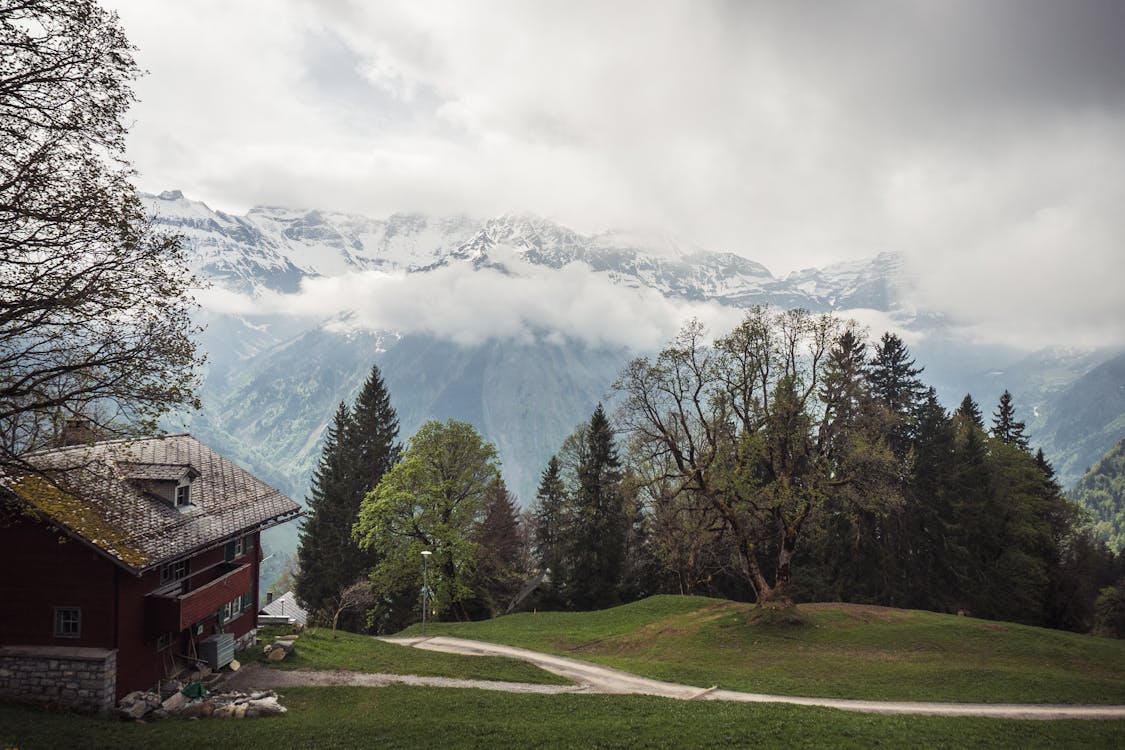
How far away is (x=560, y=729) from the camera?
18.4 meters

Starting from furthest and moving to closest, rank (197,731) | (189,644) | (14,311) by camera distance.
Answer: (189,644), (197,731), (14,311)

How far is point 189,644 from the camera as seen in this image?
86.8 feet

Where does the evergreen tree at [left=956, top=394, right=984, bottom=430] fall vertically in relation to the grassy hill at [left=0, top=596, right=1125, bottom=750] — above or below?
above

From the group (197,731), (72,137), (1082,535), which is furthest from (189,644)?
(1082,535)

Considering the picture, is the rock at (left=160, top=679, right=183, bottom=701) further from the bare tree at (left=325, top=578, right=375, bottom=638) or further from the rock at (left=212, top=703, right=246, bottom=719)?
the bare tree at (left=325, top=578, right=375, bottom=638)

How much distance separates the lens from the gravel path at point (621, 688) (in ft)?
69.4

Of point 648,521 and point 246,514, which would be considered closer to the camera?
point 246,514

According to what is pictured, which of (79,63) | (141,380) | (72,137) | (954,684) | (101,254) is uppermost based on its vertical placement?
(79,63)

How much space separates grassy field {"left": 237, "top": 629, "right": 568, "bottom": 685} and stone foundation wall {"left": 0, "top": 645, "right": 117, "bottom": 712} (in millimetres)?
7646

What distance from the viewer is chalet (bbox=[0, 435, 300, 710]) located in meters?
20.6

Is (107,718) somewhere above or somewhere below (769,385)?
below

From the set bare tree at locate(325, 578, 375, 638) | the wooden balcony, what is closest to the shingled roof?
the wooden balcony

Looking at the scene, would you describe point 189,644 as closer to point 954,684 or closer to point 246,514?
point 246,514

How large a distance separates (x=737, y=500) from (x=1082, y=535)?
51.9 m
